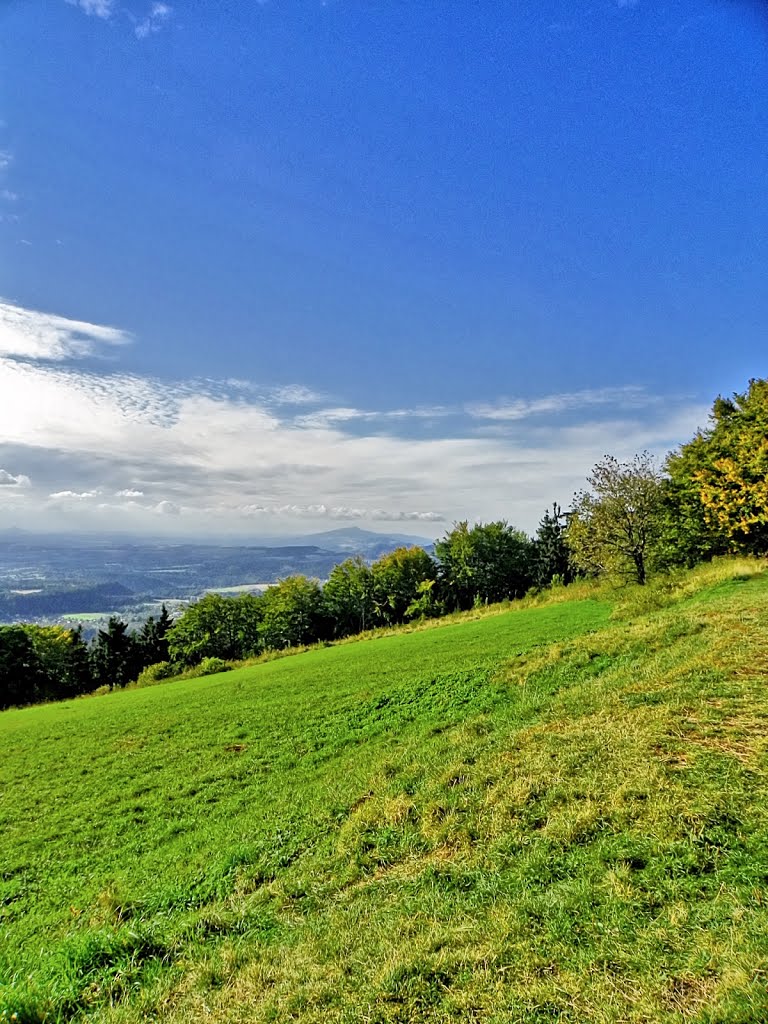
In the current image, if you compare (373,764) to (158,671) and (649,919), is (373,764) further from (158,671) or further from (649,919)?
(158,671)

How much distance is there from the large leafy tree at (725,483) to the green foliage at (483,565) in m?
55.8

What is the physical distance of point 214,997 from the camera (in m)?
5.11

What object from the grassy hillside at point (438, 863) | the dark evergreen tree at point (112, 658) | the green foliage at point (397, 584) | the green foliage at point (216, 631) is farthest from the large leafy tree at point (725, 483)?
the dark evergreen tree at point (112, 658)

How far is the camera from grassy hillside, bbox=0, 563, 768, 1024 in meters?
4.42

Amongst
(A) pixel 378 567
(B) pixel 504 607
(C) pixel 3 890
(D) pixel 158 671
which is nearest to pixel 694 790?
(C) pixel 3 890

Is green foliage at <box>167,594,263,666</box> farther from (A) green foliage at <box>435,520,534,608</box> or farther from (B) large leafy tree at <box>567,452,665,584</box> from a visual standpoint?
(B) large leafy tree at <box>567,452,665,584</box>

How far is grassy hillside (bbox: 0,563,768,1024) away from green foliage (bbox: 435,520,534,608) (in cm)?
8909

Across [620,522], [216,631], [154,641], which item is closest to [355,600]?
[216,631]

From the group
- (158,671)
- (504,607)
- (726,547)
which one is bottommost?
(158,671)

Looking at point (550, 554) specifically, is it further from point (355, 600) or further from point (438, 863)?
point (438, 863)

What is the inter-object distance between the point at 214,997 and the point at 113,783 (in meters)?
11.4

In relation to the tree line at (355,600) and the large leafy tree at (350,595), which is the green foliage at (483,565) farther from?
the large leafy tree at (350,595)

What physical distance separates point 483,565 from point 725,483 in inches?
2599

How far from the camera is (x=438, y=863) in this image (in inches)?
265
